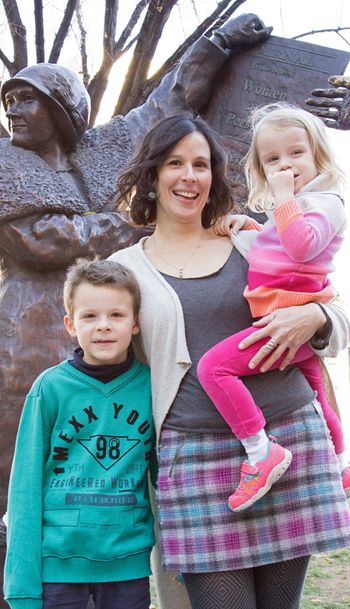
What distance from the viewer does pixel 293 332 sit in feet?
6.91

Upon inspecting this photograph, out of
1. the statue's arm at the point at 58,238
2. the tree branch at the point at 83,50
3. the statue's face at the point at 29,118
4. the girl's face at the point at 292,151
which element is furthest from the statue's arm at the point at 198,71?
the tree branch at the point at 83,50

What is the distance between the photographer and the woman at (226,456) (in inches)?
80.7

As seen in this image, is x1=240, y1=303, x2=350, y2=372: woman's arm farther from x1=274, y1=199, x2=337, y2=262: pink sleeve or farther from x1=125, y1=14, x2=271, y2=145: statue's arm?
x1=125, y1=14, x2=271, y2=145: statue's arm

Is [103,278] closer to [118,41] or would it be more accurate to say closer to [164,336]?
[164,336]

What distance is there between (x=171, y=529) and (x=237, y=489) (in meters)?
0.23

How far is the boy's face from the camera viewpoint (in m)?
2.19

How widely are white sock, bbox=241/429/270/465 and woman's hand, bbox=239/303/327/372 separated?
19 cm

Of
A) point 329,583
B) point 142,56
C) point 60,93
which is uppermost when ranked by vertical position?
point 142,56

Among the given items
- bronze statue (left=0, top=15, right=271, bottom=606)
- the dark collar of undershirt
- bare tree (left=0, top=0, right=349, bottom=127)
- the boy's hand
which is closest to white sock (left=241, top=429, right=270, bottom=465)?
the dark collar of undershirt

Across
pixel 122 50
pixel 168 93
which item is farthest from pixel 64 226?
pixel 122 50

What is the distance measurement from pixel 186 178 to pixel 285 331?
57cm

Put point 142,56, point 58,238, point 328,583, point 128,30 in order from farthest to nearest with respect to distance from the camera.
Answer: point 128,30 → point 142,56 → point 328,583 → point 58,238

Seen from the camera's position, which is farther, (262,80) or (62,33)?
(62,33)

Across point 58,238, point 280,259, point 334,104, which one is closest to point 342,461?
point 280,259
